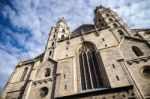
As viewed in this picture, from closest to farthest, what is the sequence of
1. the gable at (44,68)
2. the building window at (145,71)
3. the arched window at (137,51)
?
the building window at (145,71) → the arched window at (137,51) → the gable at (44,68)

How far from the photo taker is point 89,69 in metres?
17.1

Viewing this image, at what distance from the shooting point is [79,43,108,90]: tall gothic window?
15.6 metres

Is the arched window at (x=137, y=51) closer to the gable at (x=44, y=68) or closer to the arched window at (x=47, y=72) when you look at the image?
the gable at (x=44, y=68)

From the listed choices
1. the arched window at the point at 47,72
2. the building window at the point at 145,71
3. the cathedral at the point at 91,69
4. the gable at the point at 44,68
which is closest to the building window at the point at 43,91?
the cathedral at the point at 91,69

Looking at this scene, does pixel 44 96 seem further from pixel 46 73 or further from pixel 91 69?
pixel 91 69

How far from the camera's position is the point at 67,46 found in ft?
71.6

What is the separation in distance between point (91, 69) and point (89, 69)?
0.28 meters

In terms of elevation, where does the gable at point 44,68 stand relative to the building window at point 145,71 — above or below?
above

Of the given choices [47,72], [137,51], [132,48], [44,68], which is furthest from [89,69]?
[44,68]

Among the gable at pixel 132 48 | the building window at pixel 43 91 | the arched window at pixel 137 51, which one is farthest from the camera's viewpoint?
the arched window at pixel 137 51

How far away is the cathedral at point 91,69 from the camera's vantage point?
13.5 metres

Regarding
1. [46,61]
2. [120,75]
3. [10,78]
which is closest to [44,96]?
[46,61]

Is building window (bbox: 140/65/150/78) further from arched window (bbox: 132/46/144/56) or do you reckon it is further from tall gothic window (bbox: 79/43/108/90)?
tall gothic window (bbox: 79/43/108/90)

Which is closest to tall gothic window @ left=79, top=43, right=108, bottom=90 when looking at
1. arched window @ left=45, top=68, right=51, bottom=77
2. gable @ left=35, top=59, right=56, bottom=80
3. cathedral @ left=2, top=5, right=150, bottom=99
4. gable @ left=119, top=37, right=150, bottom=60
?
cathedral @ left=2, top=5, right=150, bottom=99
